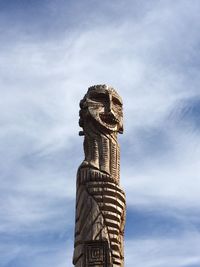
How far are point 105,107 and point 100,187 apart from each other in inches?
104

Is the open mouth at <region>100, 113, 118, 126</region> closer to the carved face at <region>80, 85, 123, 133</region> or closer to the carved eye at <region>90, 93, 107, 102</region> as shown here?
the carved face at <region>80, 85, 123, 133</region>

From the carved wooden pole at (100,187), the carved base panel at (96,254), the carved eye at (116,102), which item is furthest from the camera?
the carved eye at (116,102)

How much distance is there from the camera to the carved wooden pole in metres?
14.3

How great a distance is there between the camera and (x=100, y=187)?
49.6 feet

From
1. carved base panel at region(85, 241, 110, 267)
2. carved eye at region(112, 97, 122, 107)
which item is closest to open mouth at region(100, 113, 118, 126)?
carved eye at region(112, 97, 122, 107)

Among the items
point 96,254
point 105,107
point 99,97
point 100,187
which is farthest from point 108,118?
point 96,254

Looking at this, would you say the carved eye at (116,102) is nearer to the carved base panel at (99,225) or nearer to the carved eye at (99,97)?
the carved eye at (99,97)

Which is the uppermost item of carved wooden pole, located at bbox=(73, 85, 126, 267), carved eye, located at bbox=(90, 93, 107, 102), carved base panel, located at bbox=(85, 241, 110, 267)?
carved eye, located at bbox=(90, 93, 107, 102)

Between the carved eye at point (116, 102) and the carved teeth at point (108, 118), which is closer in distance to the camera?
the carved teeth at point (108, 118)

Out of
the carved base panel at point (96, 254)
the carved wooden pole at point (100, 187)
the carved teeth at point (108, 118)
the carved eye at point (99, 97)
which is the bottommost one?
the carved base panel at point (96, 254)

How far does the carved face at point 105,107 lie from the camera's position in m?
16.5

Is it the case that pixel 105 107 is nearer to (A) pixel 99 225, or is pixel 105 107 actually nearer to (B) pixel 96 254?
(A) pixel 99 225

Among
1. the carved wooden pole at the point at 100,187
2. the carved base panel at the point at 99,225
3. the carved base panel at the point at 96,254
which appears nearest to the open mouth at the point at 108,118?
the carved wooden pole at the point at 100,187

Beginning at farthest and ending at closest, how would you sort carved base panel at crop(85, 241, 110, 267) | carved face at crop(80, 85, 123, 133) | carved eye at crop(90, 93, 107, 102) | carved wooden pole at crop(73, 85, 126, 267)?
carved eye at crop(90, 93, 107, 102), carved face at crop(80, 85, 123, 133), carved wooden pole at crop(73, 85, 126, 267), carved base panel at crop(85, 241, 110, 267)
